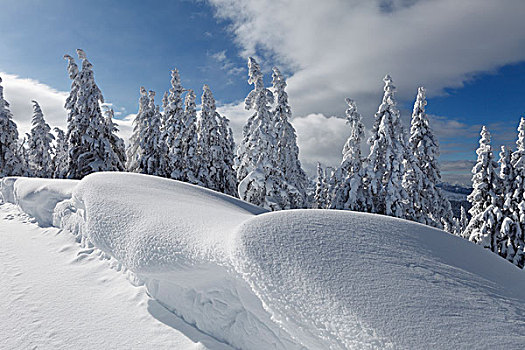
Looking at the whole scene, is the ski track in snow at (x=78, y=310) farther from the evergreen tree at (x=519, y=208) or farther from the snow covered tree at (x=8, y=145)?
the snow covered tree at (x=8, y=145)

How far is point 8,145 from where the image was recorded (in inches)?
1052

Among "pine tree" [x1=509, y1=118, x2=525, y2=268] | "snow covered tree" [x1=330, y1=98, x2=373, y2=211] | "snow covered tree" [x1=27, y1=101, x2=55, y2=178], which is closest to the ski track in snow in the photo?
"snow covered tree" [x1=330, y1=98, x2=373, y2=211]

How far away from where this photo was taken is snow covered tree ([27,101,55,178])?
35.5 metres

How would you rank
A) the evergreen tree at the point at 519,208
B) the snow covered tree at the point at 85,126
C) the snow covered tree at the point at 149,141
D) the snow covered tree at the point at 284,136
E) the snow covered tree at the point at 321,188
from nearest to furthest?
the evergreen tree at the point at 519,208, the snow covered tree at the point at 284,136, the snow covered tree at the point at 85,126, the snow covered tree at the point at 149,141, the snow covered tree at the point at 321,188

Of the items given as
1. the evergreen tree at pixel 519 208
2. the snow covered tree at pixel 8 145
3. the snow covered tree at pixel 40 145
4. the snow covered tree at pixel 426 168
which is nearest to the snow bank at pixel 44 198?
the snow covered tree at pixel 426 168

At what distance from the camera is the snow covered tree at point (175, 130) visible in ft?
75.4

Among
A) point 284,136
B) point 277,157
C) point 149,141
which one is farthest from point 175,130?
point 277,157

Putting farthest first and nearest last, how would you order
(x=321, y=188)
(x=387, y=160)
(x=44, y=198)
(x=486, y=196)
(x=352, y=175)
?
(x=321, y=188) < (x=352, y=175) < (x=486, y=196) < (x=387, y=160) < (x=44, y=198)

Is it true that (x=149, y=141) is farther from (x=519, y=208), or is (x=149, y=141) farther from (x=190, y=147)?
(x=519, y=208)

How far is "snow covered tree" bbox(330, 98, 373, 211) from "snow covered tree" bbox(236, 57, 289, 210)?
3640mm

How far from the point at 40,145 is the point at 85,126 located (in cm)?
2102

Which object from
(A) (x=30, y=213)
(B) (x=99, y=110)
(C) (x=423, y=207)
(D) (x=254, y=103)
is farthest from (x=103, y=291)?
(B) (x=99, y=110)

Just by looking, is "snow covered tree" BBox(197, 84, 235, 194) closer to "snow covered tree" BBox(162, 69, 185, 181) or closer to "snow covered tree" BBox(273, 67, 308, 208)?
"snow covered tree" BBox(162, 69, 185, 181)

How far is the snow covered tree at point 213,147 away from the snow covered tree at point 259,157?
758 centimetres
